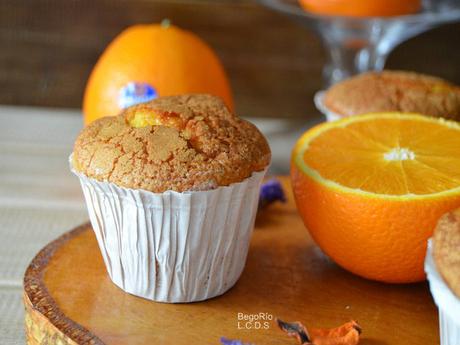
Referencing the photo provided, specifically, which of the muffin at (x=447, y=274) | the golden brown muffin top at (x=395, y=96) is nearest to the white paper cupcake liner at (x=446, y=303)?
the muffin at (x=447, y=274)

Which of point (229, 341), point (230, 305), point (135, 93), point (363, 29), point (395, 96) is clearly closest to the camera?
Result: point (229, 341)

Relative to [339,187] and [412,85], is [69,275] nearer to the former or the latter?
[339,187]

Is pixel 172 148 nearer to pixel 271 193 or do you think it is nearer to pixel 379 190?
pixel 379 190

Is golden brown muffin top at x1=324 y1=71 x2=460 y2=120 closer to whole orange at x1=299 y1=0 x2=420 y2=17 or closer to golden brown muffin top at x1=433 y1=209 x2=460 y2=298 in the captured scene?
whole orange at x1=299 y1=0 x2=420 y2=17

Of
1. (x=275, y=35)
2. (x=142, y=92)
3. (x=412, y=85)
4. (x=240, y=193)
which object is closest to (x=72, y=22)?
(x=275, y=35)

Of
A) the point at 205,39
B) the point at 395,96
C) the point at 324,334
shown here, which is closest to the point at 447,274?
the point at 324,334

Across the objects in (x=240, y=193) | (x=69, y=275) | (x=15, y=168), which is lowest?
(x=15, y=168)

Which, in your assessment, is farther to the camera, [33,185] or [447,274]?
[33,185]

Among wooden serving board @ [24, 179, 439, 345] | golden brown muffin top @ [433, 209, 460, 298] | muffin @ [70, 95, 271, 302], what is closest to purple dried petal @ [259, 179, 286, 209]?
wooden serving board @ [24, 179, 439, 345]
